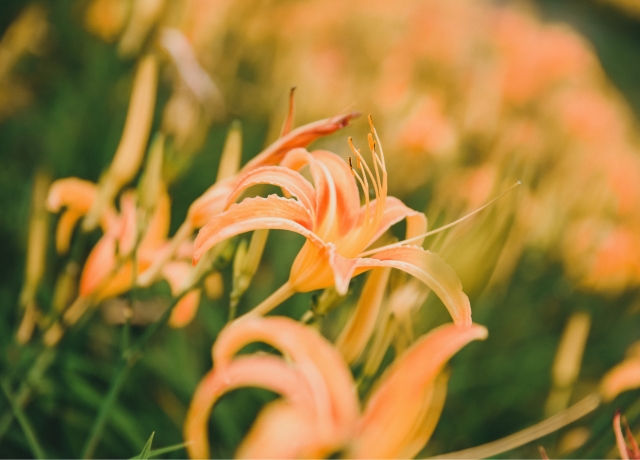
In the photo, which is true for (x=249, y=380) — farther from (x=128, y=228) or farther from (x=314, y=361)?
(x=128, y=228)

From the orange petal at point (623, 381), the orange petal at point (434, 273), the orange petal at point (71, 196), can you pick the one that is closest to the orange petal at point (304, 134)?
the orange petal at point (434, 273)

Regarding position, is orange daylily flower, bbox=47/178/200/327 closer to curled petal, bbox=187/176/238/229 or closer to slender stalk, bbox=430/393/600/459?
curled petal, bbox=187/176/238/229

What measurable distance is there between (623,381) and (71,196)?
627mm

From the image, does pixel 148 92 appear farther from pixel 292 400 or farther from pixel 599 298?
pixel 599 298

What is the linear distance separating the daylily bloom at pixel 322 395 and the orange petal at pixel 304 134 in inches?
6.1

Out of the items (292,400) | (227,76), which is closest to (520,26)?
(227,76)

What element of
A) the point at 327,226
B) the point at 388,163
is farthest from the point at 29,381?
the point at 388,163

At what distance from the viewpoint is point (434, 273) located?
13.0 inches

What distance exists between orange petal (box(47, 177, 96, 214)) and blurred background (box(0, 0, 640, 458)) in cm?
10

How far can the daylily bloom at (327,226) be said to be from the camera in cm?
33

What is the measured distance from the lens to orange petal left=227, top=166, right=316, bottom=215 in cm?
36

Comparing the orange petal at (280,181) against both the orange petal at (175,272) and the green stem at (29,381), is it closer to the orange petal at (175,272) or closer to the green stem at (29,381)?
the orange petal at (175,272)

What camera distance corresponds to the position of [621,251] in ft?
3.29

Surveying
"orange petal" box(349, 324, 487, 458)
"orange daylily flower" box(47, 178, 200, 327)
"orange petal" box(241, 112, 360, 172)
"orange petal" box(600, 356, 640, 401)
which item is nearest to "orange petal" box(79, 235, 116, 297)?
"orange daylily flower" box(47, 178, 200, 327)
